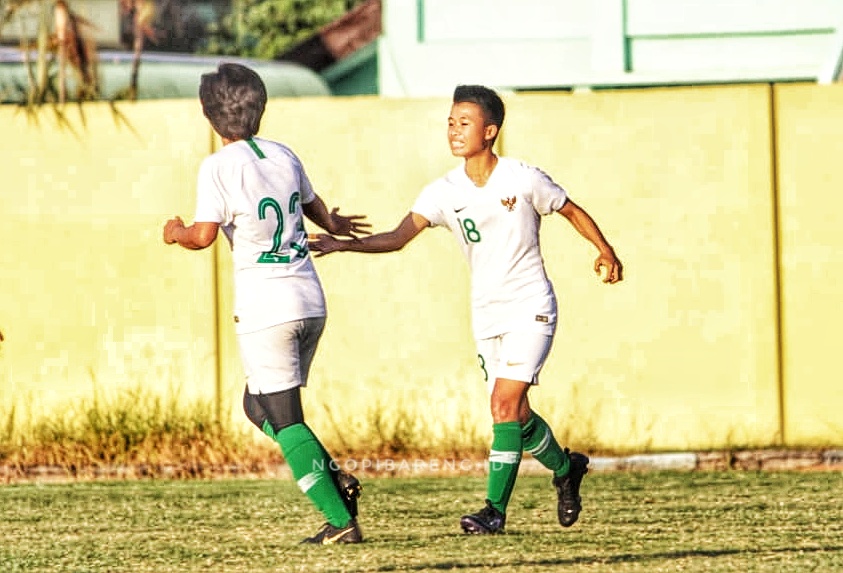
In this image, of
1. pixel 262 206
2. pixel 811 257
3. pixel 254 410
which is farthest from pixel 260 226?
pixel 811 257

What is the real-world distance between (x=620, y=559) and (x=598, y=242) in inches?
54.0

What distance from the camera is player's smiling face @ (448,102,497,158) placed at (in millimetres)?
8305

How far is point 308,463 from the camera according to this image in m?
7.81

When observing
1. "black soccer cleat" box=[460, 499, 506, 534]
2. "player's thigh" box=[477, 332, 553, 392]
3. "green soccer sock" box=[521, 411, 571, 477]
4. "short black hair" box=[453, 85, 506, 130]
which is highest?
"short black hair" box=[453, 85, 506, 130]

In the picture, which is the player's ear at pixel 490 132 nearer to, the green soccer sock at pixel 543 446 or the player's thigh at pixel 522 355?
the player's thigh at pixel 522 355

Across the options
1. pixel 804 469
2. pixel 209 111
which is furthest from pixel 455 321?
pixel 209 111

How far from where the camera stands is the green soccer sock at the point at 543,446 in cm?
845

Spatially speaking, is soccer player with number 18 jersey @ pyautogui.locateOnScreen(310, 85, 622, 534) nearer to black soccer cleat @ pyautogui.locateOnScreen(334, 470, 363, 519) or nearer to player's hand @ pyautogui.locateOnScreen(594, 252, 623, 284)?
player's hand @ pyautogui.locateOnScreen(594, 252, 623, 284)

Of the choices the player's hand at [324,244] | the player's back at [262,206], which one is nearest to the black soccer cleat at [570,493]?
the player's hand at [324,244]

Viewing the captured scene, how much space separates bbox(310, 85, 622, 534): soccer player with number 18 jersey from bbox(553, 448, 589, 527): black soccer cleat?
0.97 feet

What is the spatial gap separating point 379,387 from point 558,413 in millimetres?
1035

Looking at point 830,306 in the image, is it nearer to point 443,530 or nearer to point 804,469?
point 804,469

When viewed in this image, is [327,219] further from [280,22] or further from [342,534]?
[280,22]

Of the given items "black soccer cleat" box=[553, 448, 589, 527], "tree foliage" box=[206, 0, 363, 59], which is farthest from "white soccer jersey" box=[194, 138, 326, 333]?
"tree foliage" box=[206, 0, 363, 59]
